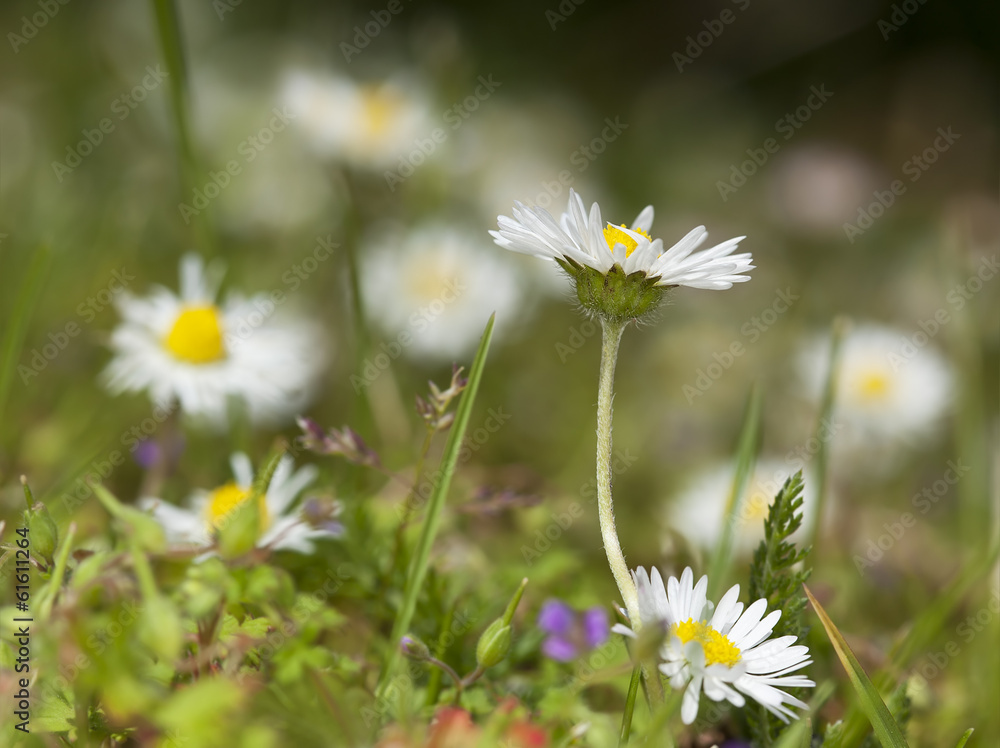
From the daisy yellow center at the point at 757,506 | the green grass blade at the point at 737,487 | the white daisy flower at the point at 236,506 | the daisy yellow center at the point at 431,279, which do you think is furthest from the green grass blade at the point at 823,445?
the daisy yellow center at the point at 431,279

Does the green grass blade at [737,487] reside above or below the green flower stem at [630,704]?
above

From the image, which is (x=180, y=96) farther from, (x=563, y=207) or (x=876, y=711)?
(x=563, y=207)

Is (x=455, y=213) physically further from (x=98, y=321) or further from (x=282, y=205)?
(x=98, y=321)

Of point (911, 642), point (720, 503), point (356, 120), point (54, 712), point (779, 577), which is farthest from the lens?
point (356, 120)

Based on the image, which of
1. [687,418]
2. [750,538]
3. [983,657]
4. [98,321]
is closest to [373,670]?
[983,657]

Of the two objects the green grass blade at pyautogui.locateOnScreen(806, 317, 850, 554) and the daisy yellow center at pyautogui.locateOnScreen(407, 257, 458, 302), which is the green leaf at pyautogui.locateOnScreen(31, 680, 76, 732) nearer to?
the green grass blade at pyautogui.locateOnScreen(806, 317, 850, 554)

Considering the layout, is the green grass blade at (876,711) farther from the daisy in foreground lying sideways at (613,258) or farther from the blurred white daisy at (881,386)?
the blurred white daisy at (881,386)

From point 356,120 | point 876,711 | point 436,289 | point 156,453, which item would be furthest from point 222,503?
point 356,120

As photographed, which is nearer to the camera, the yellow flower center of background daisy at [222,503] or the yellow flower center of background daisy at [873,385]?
the yellow flower center of background daisy at [222,503]
